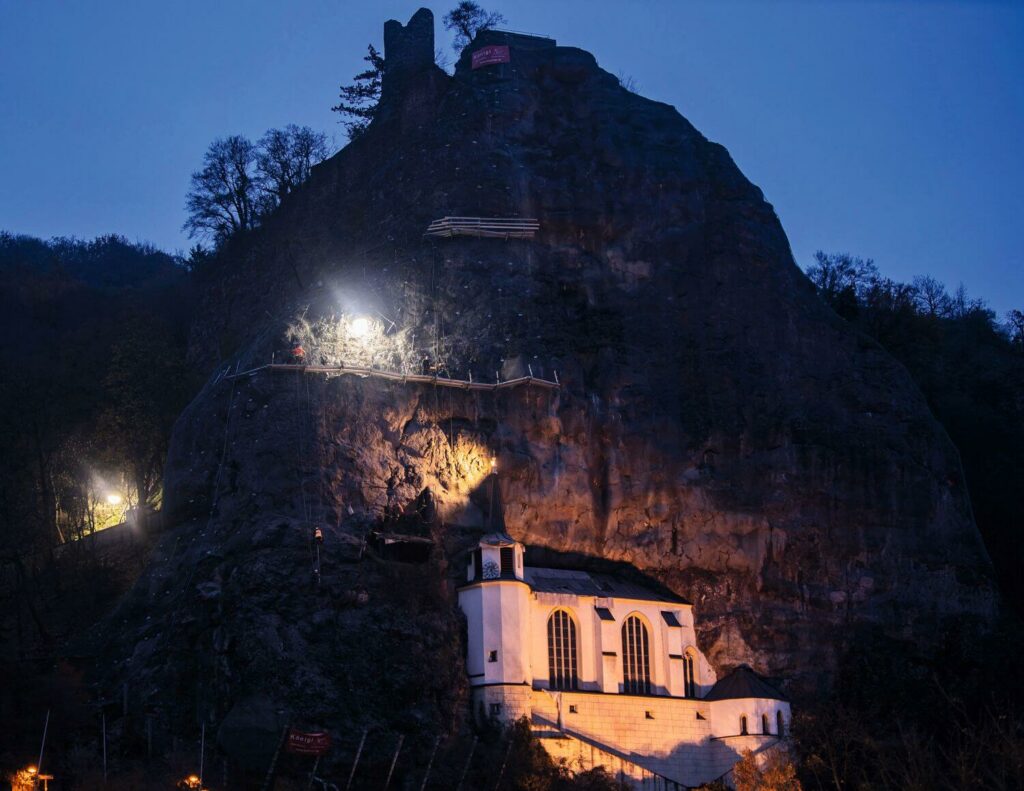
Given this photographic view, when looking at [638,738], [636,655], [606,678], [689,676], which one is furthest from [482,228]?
[638,738]

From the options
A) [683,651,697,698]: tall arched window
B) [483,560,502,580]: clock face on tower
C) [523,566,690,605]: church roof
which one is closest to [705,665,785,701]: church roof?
[683,651,697,698]: tall arched window

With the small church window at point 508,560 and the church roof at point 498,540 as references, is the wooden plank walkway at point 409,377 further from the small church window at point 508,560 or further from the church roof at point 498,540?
the small church window at point 508,560

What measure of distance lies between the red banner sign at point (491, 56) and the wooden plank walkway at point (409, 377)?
2021cm

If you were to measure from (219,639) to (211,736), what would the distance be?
3805 mm

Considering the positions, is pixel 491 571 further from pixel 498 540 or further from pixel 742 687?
pixel 742 687

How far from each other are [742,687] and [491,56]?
35802mm

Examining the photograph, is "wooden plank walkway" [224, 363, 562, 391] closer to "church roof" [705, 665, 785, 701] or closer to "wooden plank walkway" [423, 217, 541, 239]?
"wooden plank walkway" [423, 217, 541, 239]

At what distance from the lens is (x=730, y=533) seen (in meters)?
64.0

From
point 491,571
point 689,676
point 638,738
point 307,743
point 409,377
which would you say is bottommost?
point 638,738

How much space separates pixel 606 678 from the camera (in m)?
59.8

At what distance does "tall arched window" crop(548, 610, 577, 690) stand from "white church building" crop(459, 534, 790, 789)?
0.05 meters

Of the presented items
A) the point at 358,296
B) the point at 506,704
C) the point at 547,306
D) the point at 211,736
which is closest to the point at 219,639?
the point at 211,736

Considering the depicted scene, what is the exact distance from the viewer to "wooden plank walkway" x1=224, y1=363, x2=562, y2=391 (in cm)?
5991

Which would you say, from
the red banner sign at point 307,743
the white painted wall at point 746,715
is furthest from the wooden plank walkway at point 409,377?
the red banner sign at point 307,743
